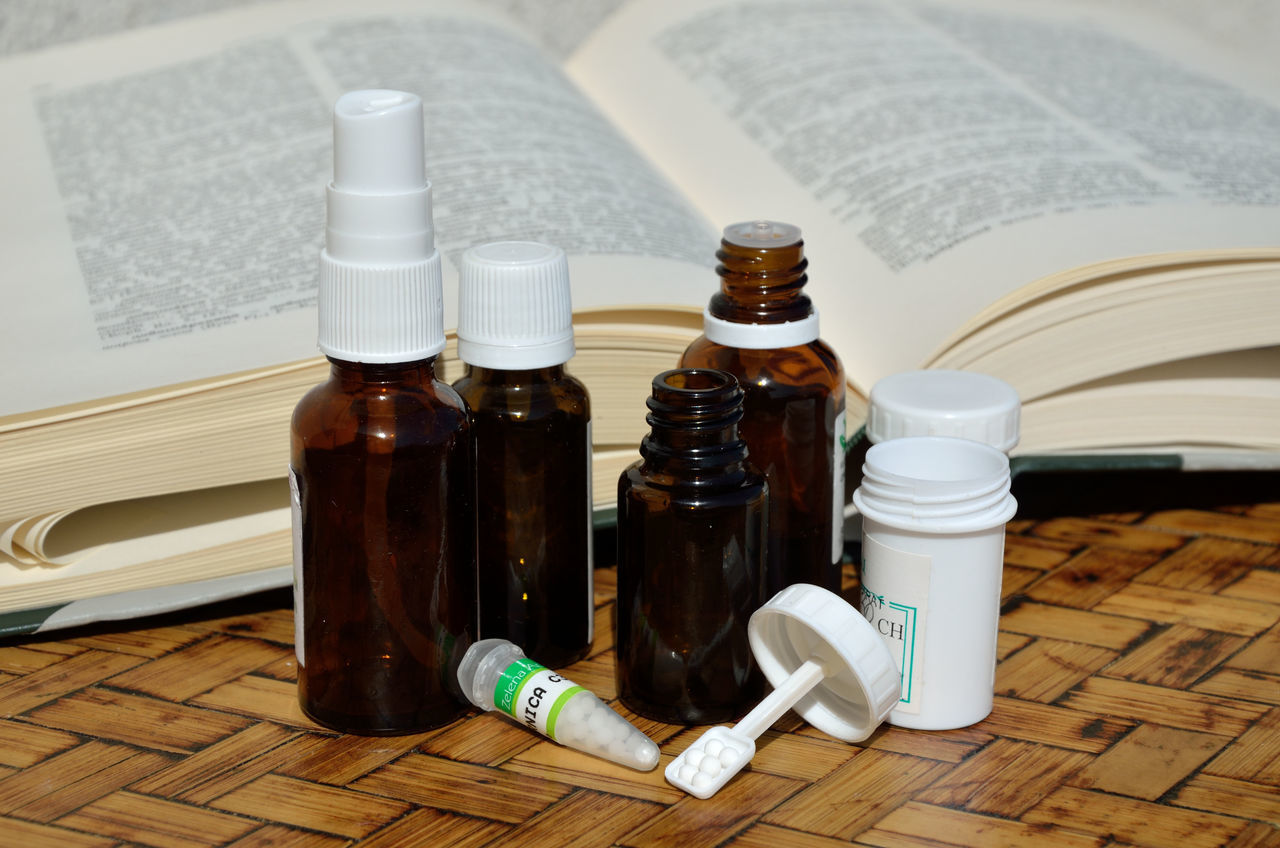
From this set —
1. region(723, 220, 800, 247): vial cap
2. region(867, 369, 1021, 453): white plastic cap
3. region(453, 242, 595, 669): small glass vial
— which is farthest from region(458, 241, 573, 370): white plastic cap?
region(867, 369, 1021, 453): white plastic cap

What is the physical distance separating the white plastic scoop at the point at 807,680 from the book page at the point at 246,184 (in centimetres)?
24

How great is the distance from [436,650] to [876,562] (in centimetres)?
24

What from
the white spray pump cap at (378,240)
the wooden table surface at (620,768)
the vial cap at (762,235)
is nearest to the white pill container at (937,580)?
the wooden table surface at (620,768)

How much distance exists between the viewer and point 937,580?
0.70m

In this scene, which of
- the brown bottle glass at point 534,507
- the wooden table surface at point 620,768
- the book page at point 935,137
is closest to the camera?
the wooden table surface at point 620,768

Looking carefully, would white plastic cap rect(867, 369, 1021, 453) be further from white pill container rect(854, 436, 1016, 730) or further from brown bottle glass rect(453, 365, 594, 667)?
brown bottle glass rect(453, 365, 594, 667)

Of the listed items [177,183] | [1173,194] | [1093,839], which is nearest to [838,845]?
[1093,839]

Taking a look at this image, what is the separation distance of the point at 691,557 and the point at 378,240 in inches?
8.8

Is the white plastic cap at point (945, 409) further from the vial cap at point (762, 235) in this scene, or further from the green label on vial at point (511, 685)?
the green label on vial at point (511, 685)

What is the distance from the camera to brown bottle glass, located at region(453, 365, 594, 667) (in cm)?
75

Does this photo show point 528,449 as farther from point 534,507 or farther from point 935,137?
point 935,137

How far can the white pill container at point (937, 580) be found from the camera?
2.24 feet

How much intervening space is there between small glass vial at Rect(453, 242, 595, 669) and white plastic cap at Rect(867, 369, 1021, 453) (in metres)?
0.19

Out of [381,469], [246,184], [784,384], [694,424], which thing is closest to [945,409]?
[784,384]
